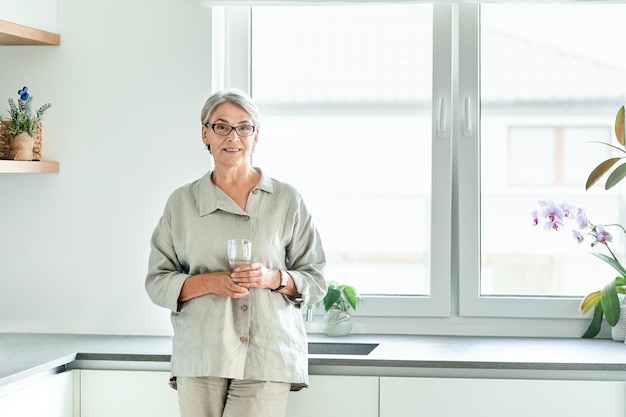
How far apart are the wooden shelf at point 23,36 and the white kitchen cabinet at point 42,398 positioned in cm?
115

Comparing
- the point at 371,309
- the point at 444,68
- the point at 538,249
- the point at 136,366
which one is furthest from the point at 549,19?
the point at 136,366

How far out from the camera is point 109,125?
3.27m

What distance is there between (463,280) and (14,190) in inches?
66.5

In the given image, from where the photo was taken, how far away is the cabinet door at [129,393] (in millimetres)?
2801

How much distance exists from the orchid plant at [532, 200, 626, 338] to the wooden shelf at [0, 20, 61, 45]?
6.04 ft

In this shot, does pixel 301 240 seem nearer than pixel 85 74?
Yes

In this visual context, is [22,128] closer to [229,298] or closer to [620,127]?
[229,298]

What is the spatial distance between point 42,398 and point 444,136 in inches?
64.9

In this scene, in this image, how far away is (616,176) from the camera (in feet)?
9.98

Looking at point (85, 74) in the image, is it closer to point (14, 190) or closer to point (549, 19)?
point (14, 190)

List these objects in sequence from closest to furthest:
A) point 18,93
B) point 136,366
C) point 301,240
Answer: point 301,240 < point 136,366 < point 18,93

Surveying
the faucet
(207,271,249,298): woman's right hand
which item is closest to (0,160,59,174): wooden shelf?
(207,271,249,298): woman's right hand

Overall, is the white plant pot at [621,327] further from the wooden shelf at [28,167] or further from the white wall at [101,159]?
the wooden shelf at [28,167]

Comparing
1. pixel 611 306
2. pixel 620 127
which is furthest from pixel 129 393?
pixel 620 127
